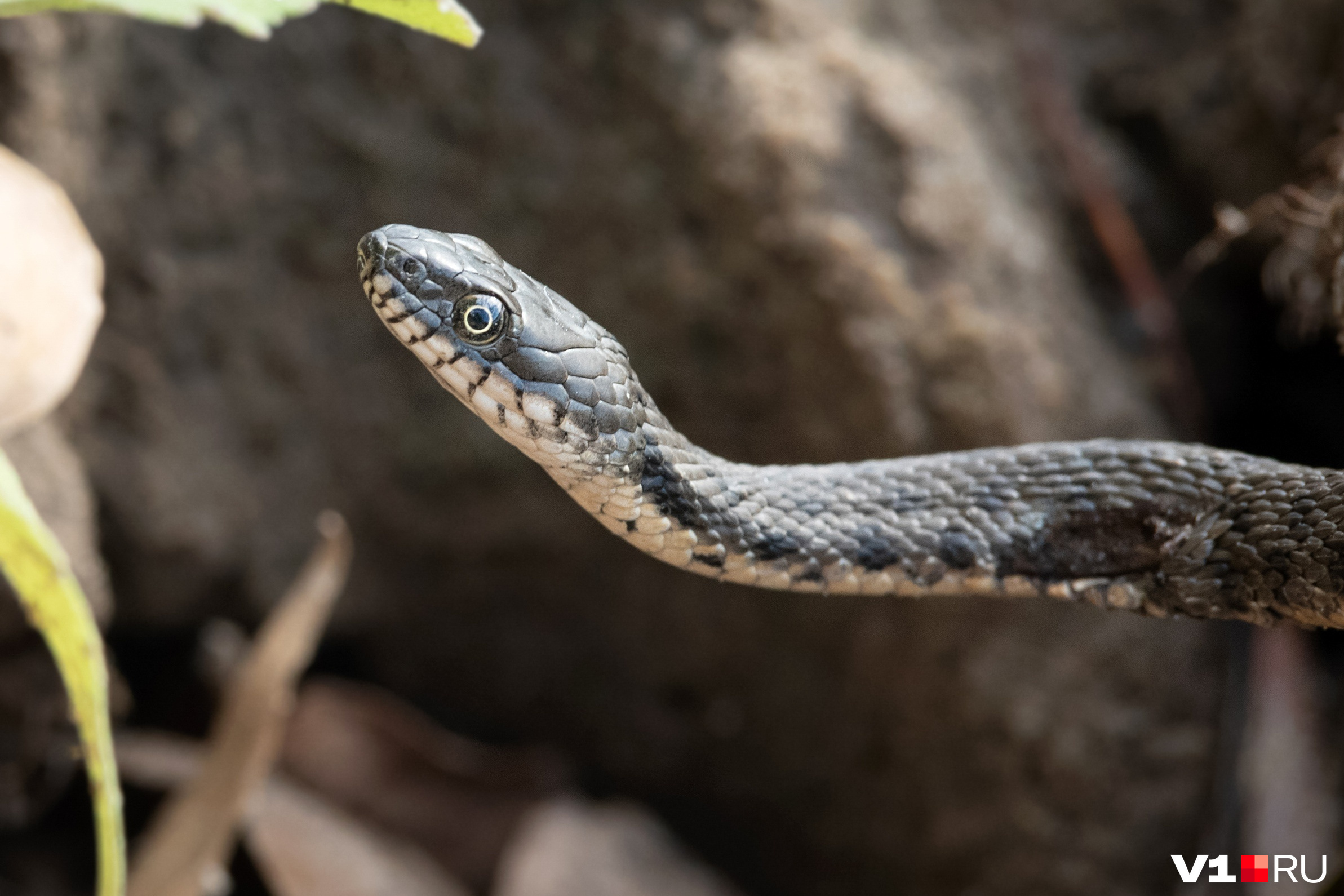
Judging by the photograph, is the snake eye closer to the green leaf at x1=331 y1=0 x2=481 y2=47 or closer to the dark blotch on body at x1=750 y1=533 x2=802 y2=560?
the green leaf at x1=331 y1=0 x2=481 y2=47

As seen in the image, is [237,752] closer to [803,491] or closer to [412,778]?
[412,778]

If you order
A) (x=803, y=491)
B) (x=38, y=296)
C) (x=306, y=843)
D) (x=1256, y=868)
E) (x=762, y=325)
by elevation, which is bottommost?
(x=306, y=843)

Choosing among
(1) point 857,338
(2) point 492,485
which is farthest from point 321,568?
(1) point 857,338

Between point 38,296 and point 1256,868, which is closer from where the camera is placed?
point 38,296

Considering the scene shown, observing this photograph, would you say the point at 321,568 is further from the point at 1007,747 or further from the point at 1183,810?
the point at 1183,810

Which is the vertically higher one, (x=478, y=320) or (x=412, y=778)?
(x=478, y=320)

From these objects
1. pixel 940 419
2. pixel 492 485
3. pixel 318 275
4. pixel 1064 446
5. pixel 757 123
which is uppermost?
pixel 757 123

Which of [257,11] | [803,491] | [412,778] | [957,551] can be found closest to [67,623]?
[257,11]
